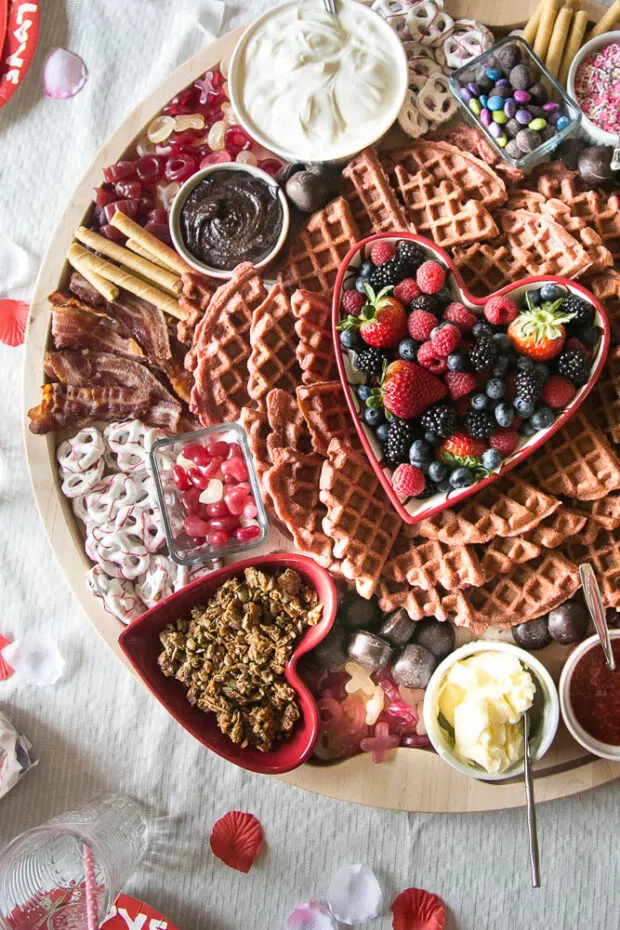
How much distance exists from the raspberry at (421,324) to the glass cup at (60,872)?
200 cm

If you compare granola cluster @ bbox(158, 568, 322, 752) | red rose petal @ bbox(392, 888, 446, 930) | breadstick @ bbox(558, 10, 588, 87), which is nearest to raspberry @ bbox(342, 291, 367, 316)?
granola cluster @ bbox(158, 568, 322, 752)

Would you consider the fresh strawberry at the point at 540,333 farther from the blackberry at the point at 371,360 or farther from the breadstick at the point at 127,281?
the breadstick at the point at 127,281

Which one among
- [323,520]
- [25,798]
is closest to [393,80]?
[323,520]

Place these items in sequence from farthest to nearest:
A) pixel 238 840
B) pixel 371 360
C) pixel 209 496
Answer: pixel 238 840 → pixel 209 496 → pixel 371 360

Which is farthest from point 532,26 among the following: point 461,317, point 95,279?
point 95,279

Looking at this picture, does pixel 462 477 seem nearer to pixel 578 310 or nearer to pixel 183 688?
pixel 578 310

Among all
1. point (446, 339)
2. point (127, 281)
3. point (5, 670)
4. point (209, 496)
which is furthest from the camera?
point (5, 670)

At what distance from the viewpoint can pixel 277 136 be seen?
2766 millimetres

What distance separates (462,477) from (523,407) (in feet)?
0.90

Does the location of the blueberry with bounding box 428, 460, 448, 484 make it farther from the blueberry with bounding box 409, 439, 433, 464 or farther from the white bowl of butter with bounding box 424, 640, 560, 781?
the white bowl of butter with bounding box 424, 640, 560, 781

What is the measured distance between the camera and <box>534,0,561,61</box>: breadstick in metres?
2.73

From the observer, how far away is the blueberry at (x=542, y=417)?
95.6 inches

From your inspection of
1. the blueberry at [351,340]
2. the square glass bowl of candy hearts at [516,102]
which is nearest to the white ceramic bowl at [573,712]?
the blueberry at [351,340]

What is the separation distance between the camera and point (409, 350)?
8.05ft
